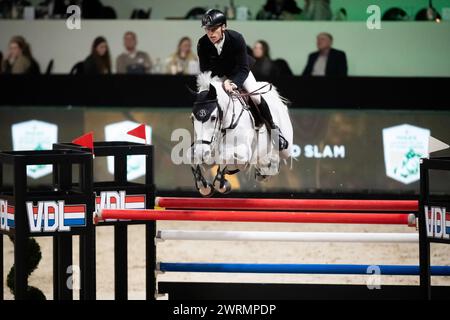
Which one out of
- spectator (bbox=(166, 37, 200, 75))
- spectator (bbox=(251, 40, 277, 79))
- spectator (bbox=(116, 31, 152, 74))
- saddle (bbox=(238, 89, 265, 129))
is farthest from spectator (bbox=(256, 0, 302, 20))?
saddle (bbox=(238, 89, 265, 129))

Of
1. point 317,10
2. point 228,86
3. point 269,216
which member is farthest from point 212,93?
point 317,10

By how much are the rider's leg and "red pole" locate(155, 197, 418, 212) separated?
87 cm

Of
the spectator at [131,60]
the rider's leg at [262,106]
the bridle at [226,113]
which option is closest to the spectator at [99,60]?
the spectator at [131,60]

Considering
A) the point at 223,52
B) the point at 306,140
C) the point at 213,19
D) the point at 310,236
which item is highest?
the point at 213,19

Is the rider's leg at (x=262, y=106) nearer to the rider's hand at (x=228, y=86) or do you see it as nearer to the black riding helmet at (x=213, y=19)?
the rider's hand at (x=228, y=86)

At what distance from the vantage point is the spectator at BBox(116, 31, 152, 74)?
13.3m

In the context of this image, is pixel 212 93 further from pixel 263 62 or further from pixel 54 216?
pixel 263 62

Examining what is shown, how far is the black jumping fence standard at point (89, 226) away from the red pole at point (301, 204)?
1.06ft

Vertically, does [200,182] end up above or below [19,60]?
below

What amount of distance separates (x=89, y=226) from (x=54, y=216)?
0.77ft

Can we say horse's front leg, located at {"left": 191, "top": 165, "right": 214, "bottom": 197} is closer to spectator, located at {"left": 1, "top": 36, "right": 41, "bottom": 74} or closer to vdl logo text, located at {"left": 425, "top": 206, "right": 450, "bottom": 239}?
vdl logo text, located at {"left": 425, "top": 206, "right": 450, "bottom": 239}

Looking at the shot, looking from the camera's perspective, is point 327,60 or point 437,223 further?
point 327,60

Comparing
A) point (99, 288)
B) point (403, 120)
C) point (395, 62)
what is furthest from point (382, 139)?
point (99, 288)

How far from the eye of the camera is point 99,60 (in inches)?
524
